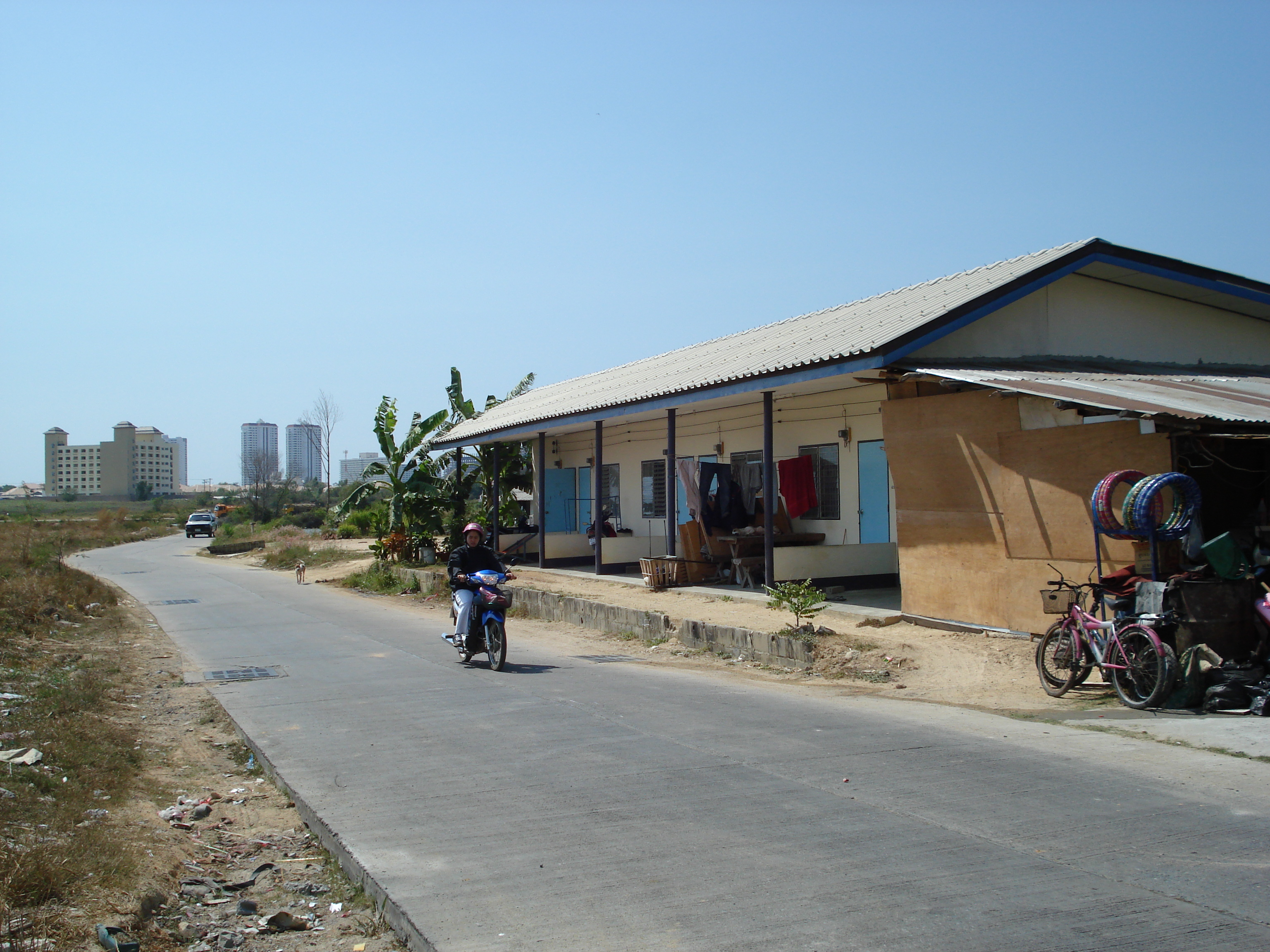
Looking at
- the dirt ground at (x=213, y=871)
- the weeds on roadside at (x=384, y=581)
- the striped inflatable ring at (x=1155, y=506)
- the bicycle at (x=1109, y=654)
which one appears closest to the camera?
the dirt ground at (x=213, y=871)

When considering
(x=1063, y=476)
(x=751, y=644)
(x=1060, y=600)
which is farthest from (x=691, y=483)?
(x=1060, y=600)

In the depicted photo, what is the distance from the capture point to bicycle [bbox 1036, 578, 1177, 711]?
8.09m

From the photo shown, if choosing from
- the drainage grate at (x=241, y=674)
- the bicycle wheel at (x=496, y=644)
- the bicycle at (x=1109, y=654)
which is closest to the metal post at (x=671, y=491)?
the bicycle wheel at (x=496, y=644)

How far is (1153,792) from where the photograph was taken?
19.5 ft

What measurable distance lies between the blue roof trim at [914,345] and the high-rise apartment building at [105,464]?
133 m

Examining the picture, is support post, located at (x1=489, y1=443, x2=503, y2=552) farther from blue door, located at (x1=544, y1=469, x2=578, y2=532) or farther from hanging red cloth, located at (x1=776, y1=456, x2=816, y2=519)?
hanging red cloth, located at (x1=776, y1=456, x2=816, y2=519)

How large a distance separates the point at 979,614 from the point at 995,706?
8.97 feet

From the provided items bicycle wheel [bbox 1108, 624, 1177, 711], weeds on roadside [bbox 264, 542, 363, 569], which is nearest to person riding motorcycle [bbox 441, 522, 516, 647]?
bicycle wheel [bbox 1108, 624, 1177, 711]

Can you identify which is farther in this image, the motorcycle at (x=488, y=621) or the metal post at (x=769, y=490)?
the metal post at (x=769, y=490)

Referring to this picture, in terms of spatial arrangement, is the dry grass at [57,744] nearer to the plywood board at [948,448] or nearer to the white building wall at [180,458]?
the plywood board at [948,448]

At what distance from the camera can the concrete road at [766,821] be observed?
4.12m

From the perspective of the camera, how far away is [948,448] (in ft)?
39.1

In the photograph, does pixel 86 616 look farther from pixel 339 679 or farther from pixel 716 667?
pixel 716 667

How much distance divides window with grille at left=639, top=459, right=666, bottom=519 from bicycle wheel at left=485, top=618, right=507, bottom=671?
476 inches
